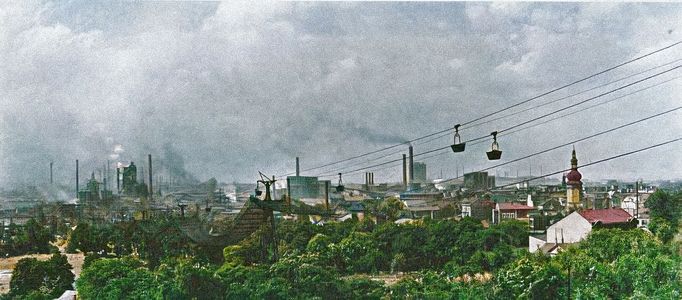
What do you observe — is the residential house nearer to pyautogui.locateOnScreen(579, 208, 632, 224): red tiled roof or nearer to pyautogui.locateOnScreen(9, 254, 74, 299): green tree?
pyautogui.locateOnScreen(579, 208, 632, 224): red tiled roof

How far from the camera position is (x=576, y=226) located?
8445 mm

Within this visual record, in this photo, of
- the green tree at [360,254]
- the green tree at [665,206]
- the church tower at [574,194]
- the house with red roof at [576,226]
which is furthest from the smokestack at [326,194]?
the green tree at [665,206]

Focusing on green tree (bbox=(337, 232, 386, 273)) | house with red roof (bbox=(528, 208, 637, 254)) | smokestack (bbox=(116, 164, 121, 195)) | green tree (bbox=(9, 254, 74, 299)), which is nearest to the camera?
green tree (bbox=(9, 254, 74, 299))

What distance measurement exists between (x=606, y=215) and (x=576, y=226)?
2.01 ft

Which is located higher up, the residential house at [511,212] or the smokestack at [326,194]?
the smokestack at [326,194]

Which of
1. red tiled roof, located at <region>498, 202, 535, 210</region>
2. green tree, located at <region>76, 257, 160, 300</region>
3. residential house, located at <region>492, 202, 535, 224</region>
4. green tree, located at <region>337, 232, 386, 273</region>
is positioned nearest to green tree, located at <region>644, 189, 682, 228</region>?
residential house, located at <region>492, 202, 535, 224</region>

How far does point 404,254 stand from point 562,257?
8.06 feet

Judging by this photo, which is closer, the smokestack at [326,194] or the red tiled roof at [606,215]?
the smokestack at [326,194]

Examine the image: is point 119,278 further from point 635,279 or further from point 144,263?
point 635,279

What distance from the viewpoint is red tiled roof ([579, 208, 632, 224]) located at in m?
8.52

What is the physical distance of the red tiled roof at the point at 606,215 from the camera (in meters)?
8.52

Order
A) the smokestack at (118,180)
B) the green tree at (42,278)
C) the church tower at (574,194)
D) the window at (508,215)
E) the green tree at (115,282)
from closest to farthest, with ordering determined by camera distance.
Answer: the green tree at (115,282) < the green tree at (42,278) < the smokestack at (118,180) < the church tower at (574,194) < the window at (508,215)

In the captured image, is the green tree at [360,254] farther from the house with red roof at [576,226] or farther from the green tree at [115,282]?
the green tree at [115,282]

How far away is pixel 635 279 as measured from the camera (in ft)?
16.2
